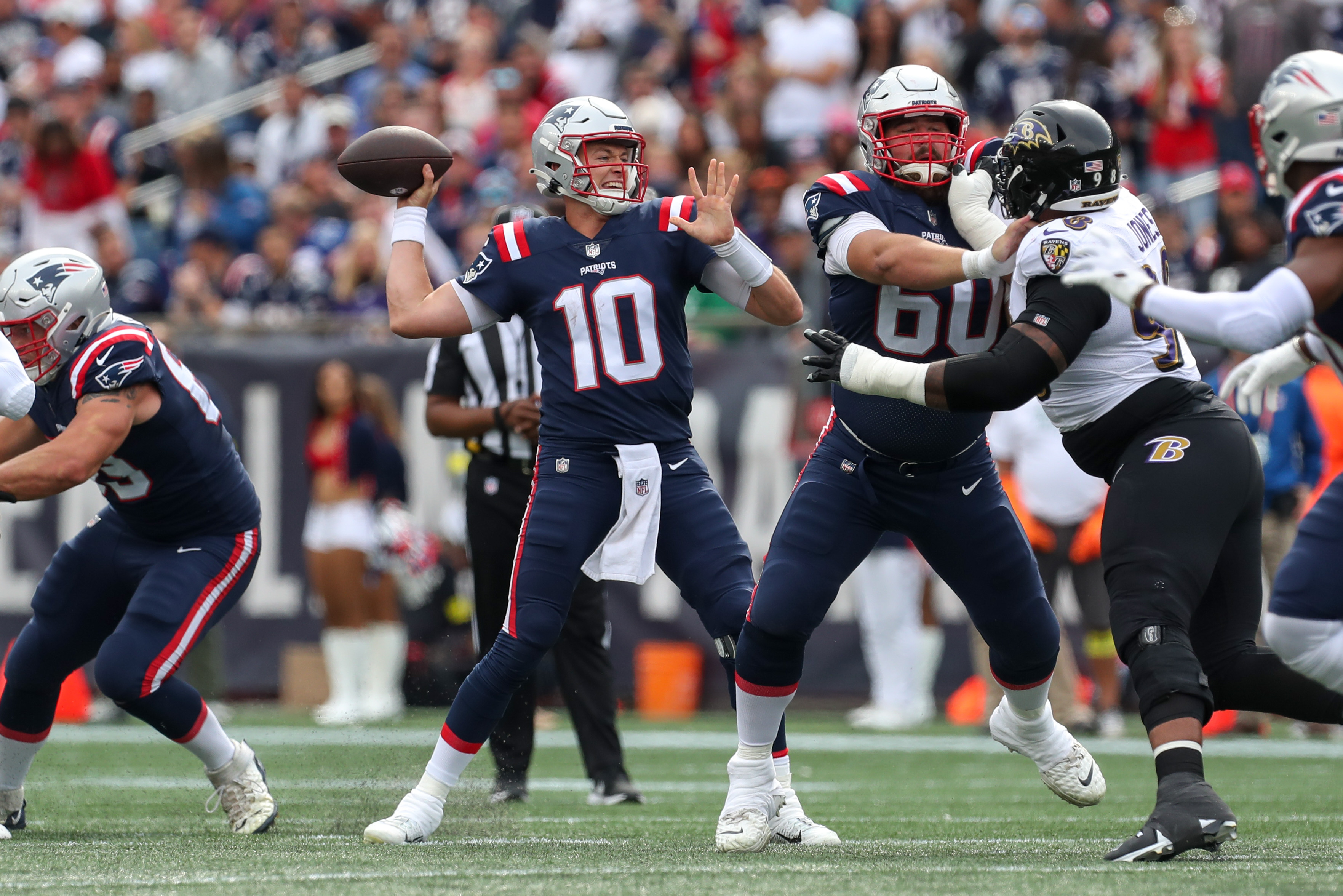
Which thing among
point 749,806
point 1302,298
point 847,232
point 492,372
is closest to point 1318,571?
point 1302,298

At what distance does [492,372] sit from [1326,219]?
11.7 feet

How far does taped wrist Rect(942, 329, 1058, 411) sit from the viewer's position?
423 cm

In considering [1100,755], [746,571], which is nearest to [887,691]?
[1100,755]

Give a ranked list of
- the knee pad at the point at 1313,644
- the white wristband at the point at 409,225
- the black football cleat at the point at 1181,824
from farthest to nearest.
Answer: the white wristband at the point at 409,225
the black football cleat at the point at 1181,824
the knee pad at the point at 1313,644

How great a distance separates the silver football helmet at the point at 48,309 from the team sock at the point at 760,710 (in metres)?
2.28

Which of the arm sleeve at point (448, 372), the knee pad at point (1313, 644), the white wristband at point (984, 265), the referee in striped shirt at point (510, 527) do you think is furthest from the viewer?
the arm sleeve at point (448, 372)

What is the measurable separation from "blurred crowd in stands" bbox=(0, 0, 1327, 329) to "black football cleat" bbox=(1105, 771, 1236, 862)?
5.55 meters

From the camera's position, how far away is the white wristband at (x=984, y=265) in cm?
443

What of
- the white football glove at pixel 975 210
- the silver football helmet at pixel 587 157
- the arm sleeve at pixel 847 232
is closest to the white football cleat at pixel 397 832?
the silver football helmet at pixel 587 157

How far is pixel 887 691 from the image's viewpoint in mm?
9695

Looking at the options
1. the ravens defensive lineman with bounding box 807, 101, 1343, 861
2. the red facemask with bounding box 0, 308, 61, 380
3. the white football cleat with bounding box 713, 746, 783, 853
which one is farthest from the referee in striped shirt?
the ravens defensive lineman with bounding box 807, 101, 1343, 861

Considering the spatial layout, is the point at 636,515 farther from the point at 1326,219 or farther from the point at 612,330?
the point at 1326,219

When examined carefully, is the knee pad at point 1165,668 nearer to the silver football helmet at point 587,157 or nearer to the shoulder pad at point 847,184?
the shoulder pad at point 847,184

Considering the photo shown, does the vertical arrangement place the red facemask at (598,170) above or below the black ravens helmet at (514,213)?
above
